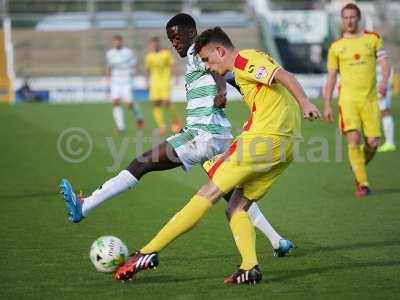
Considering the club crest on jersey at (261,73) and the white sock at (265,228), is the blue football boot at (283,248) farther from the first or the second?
the club crest on jersey at (261,73)

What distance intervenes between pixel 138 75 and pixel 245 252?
1247 inches

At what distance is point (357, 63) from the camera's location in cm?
1312

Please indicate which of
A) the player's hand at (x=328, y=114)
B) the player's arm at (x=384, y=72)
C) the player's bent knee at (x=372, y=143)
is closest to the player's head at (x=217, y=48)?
the player's hand at (x=328, y=114)

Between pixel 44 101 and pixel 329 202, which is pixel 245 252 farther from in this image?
pixel 44 101

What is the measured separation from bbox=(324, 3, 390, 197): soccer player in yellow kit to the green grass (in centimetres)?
61

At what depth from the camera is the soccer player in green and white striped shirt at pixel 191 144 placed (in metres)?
8.77

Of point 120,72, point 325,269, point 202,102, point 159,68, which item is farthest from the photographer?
point 159,68

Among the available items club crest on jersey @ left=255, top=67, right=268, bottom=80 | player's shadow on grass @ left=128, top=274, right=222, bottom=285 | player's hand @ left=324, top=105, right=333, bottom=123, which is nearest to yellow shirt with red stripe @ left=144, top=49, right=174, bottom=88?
player's hand @ left=324, top=105, right=333, bottom=123

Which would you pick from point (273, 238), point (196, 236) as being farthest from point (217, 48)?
point (196, 236)

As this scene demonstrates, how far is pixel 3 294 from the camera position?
24.0 ft

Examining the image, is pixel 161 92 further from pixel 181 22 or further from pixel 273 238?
pixel 273 238

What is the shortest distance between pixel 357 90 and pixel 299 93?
19.8 ft

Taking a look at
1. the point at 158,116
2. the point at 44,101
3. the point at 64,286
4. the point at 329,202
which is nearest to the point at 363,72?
the point at 329,202

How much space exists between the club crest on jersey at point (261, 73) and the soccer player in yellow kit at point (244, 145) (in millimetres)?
41
